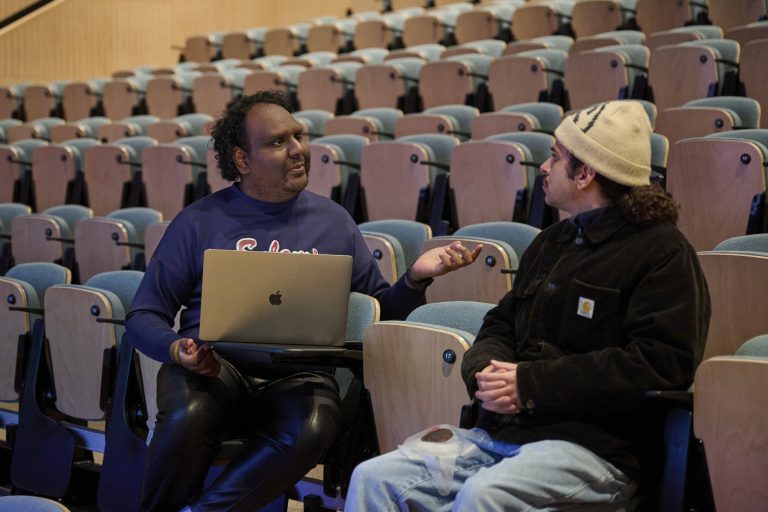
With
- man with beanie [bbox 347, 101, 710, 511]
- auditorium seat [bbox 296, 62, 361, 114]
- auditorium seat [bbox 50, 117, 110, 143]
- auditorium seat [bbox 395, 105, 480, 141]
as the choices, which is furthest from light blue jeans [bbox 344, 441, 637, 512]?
auditorium seat [bbox 50, 117, 110, 143]

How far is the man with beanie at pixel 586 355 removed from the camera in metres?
1.11

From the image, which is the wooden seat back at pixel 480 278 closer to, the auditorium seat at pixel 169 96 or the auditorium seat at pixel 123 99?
the auditorium seat at pixel 169 96

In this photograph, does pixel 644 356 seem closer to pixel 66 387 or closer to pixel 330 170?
pixel 66 387

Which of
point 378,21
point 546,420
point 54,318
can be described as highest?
point 378,21

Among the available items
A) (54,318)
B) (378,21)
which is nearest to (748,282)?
(54,318)

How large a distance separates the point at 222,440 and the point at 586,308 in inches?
23.1

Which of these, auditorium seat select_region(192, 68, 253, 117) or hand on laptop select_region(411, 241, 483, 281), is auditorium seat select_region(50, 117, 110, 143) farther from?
hand on laptop select_region(411, 241, 483, 281)

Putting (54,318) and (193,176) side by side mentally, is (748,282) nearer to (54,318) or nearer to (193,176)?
(54,318)

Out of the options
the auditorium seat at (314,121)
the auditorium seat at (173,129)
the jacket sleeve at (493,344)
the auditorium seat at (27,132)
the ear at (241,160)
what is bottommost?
the auditorium seat at (27,132)

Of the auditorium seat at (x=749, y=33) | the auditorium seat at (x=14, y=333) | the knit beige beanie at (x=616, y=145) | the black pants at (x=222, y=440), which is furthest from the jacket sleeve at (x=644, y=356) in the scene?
the auditorium seat at (x=749, y=33)

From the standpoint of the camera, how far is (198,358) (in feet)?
4.55

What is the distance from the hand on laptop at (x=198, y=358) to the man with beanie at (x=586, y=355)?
1.03 ft

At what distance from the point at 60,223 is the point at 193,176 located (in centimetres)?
57

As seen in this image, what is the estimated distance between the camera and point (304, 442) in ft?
4.54
